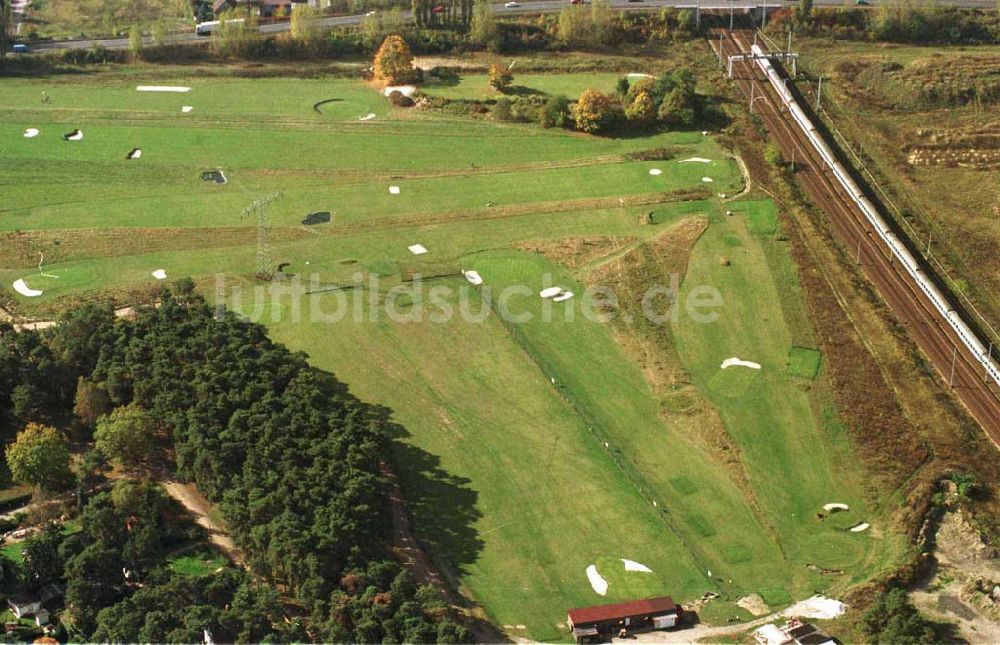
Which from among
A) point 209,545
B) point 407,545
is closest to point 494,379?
point 407,545

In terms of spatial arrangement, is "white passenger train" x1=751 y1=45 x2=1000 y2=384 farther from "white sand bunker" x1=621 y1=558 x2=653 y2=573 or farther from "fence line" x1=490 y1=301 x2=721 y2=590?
"white sand bunker" x1=621 y1=558 x2=653 y2=573

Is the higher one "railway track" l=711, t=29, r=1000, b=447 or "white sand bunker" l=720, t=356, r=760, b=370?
"railway track" l=711, t=29, r=1000, b=447

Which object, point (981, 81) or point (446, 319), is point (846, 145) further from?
point (446, 319)

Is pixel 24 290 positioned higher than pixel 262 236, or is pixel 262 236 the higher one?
pixel 262 236

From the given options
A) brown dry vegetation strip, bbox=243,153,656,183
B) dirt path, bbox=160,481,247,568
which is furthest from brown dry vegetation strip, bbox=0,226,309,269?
dirt path, bbox=160,481,247,568

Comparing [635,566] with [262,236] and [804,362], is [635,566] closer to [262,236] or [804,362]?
[804,362]

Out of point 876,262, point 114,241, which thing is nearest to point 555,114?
point 876,262
